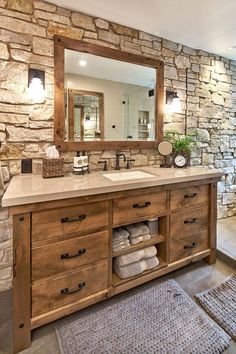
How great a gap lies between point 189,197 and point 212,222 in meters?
0.43

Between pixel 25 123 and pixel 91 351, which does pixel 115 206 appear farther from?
pixel 25 123

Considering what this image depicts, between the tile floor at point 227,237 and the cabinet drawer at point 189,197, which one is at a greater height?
the cabinet drawer at point 189,197

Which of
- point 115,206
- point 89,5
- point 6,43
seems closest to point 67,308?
point 115,206

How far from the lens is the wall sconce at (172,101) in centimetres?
247

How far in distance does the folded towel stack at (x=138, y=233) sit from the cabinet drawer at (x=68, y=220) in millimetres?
332

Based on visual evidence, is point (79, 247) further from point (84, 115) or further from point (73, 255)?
point (84, 115)

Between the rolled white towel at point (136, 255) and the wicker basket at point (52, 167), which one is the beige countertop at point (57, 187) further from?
the rolled white towel at point (136, 255)

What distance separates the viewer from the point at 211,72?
2.83 meters

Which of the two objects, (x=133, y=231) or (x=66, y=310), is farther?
(x=133, y=231)

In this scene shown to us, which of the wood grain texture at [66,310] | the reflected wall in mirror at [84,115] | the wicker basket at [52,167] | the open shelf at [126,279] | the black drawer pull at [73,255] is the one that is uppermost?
the reflected wall in mirror at [84,115]

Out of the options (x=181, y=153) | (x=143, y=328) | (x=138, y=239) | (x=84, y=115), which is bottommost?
(x=143, y=328)

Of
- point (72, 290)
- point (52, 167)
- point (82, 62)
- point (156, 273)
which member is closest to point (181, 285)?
point (156, 273)

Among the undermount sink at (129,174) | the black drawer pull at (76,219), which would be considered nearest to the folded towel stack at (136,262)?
the black drawer pull at (76,219)

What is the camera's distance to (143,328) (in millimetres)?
1403
